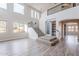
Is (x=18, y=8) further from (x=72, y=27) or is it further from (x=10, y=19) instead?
(x=72, y=27)

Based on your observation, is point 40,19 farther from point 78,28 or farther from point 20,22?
point 78,28

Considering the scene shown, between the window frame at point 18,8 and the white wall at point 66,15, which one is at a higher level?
the window frame at point 18,8

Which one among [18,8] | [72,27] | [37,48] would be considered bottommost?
[37,48]

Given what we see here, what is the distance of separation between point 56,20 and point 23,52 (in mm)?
1147

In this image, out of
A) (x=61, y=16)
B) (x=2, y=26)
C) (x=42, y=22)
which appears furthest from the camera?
(x=42, y=22)

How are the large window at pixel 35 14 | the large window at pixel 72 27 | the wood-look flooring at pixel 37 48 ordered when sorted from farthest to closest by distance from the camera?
the large window at pixel 35 14
the large window at pixel 72 27
the wood-look flooring at pixel 37 48

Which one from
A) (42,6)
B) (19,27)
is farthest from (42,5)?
(19,27)

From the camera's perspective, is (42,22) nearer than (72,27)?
No

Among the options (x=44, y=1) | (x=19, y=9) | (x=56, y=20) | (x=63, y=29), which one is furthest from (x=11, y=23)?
(x=63, y=29)

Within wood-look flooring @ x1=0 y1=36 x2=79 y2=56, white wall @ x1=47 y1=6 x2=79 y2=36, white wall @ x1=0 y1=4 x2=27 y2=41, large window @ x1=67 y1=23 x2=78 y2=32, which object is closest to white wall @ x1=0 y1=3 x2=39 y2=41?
white wall @ x1=0 y1=4 x2=27 y2=41

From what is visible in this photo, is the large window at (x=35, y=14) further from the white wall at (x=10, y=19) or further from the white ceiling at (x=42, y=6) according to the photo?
the white wall at (x=10, y=19)

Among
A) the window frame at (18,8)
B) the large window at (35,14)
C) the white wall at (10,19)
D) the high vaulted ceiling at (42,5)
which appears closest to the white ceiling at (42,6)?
the high vaulted ceiling at (42,5)

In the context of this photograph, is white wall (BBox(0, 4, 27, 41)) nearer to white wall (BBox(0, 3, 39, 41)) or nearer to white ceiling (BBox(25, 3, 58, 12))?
white wall (BBox(0, 3, 39, 41))

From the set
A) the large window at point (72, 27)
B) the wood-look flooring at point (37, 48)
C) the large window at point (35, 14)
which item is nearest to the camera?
the wood-look flooring at point (37, 48)
